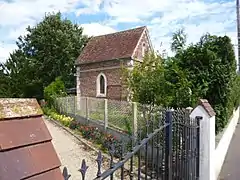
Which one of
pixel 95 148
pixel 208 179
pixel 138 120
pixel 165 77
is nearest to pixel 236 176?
pixel 208 179

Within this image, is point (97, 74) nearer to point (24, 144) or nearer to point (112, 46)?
point (112, 46)

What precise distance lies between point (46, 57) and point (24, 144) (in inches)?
1330

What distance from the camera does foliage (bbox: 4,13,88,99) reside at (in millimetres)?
34062

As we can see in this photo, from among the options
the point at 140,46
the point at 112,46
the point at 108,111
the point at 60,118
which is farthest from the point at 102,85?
the point at 108,111

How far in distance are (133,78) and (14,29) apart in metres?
29.5

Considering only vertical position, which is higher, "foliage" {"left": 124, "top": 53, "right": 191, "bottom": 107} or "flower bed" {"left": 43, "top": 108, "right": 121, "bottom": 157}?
"foliage" {"left": 124, "top": 53, "right": 191, "bottom": 107}

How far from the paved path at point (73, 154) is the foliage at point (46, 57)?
66.6ft

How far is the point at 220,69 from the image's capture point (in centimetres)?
980

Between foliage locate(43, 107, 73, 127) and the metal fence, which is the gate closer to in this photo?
the metal fence

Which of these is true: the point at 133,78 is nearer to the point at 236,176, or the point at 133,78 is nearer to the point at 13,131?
the point at 236,176

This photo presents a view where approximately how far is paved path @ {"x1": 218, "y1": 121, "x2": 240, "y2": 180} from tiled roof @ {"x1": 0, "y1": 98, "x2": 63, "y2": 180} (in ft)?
21.5

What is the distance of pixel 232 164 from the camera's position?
28.0 feet

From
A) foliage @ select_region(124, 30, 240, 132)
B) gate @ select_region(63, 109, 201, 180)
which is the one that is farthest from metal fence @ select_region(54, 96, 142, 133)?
gate @ select_region(63, 109, 201, 180)

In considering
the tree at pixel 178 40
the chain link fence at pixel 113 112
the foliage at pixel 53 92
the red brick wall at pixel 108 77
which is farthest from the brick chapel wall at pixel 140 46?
the tree at pixel 178 40
